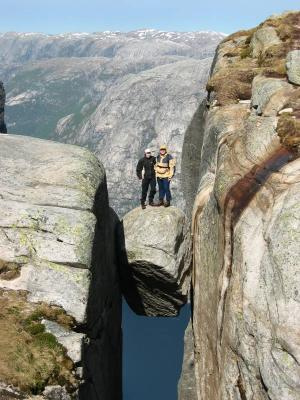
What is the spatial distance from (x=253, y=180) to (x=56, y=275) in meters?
9.37

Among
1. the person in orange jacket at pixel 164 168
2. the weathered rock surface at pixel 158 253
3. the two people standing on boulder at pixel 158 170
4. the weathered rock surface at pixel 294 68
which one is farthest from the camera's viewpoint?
the weathered rock surface at pixel 158 253

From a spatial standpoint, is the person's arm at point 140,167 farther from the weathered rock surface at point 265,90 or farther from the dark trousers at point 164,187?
the weathered rock surface at point 265,90

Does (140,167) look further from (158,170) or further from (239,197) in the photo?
(239,197)

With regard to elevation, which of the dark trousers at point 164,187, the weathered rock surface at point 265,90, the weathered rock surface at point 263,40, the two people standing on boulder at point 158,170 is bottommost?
the dark trousers at point 164,187

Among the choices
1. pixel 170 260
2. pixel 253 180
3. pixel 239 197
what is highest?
pixel 253 180

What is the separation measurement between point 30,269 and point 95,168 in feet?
26.9

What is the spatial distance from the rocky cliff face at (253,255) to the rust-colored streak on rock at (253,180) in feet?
0.17

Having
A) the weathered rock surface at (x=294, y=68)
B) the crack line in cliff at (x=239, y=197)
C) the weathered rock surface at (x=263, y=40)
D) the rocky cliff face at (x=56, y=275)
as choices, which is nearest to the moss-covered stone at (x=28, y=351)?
the rocky cliff face at (x=56, y=275)

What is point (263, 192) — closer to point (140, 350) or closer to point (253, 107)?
point (253, 107)

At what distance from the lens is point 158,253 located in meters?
29.4

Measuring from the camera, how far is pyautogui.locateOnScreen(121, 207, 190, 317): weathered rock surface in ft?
96.6

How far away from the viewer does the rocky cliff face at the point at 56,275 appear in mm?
17281

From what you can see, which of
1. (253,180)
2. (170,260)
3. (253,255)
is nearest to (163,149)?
(170,260)

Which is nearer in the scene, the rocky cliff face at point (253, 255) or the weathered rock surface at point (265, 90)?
the rocky cliff face at point (253, 255)
